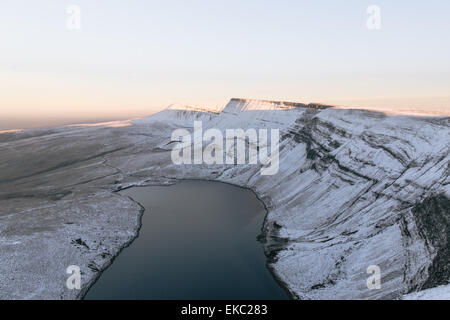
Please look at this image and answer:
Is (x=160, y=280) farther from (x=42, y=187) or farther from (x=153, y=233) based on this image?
(x=42, y=187)

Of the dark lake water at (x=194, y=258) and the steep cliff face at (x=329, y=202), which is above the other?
the steep cliff face at (x=329, y=202)

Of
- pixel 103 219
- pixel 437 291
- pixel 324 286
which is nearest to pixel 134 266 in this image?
pixel 103 219

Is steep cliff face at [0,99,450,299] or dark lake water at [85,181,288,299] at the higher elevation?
steep cliff face at [0,99,450,299]

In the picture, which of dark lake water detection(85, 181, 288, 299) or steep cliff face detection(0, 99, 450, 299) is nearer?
steep cliff face detection(0, 99, 450, 299)
